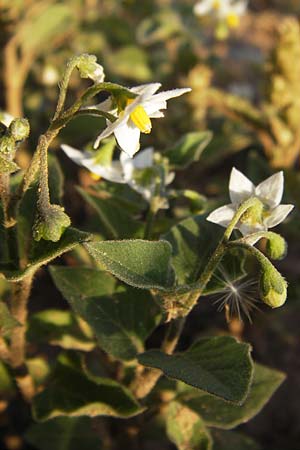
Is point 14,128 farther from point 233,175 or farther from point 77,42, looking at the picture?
point 77,42

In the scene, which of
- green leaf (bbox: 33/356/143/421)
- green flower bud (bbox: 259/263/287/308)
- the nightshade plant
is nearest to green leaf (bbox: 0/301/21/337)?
the nightshade plant

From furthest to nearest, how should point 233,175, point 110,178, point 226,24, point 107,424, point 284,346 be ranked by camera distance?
1. point 226,24
2. point 284,346
3. point 107,424
4. point 110,178
5. point 233,175

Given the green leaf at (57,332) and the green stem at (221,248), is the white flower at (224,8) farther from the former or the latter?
the green stem at (221,248)

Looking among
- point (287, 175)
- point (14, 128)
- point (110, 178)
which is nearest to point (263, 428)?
point (287, 175)

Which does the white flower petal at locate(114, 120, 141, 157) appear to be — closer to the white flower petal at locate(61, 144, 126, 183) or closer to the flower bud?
the flower bud

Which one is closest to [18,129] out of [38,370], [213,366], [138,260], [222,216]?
[138,260]

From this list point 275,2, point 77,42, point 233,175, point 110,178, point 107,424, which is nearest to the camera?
point 233,175

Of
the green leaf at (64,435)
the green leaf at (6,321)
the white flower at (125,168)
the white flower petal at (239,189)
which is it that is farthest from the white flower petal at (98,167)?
the green leaf at (64,435)
